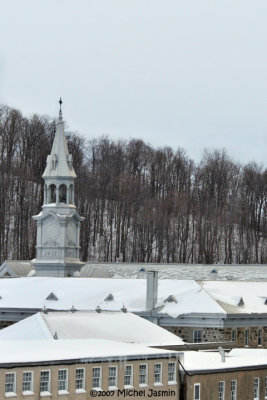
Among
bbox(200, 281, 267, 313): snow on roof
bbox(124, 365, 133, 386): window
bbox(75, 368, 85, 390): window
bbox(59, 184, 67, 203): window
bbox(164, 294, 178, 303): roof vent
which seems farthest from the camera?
bbox(59, 184, 67, 203): window

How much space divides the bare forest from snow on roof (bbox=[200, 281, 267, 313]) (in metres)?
35.3

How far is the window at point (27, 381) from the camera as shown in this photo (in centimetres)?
4781

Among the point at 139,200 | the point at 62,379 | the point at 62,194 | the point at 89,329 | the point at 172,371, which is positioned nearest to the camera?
the point at 62,379

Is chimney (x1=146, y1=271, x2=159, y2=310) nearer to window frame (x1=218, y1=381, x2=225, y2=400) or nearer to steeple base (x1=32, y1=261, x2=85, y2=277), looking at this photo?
steeple base (x1=32, y1=261, x2=85, y2=277)

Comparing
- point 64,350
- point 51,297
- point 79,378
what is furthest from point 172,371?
point 51,297

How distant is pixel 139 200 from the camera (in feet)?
410

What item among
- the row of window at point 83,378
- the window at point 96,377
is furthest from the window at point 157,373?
the window at point 96,377

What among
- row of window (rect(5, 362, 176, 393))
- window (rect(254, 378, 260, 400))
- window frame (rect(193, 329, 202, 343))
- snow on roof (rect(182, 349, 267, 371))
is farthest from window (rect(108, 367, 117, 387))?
window frame (rect(193, 329, 202, 343))

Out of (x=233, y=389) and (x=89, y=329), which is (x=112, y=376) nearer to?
(x=233, y=389)

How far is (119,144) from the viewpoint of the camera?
133 m

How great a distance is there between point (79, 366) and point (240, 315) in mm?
27414

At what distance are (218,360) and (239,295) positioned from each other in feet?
73.7

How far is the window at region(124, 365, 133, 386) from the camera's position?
169 ft

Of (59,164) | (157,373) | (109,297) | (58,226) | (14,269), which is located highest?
(59,164)
